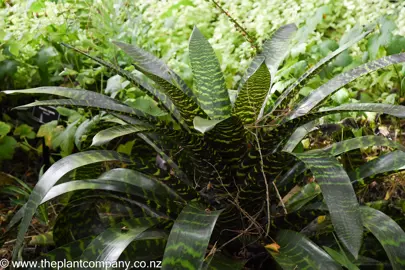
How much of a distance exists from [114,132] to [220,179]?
390 mm

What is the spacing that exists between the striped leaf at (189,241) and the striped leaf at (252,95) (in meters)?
0.34

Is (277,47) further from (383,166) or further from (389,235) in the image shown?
(389,235)

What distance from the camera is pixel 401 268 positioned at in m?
1.39

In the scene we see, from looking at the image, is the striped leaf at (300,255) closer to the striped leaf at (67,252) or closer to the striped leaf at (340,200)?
the striped leaf at (340,200)

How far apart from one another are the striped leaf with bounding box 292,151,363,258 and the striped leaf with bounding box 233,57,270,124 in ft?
0.84

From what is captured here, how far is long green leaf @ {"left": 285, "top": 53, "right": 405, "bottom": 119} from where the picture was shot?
159 centimetres

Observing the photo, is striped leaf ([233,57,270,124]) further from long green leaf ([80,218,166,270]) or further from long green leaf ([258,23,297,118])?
long green leaf ([80,218,166,270])

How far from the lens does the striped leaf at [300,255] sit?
145cm

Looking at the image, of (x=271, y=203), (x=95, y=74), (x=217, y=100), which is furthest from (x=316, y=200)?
(x=95, y=74)

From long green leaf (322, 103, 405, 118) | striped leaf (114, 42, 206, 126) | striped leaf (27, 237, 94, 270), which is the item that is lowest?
striped leaf (27, 237, 94, 270)

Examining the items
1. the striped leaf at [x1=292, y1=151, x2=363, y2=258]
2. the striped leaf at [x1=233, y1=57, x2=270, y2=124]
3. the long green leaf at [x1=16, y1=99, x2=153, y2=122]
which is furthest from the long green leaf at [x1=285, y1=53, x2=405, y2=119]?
the long green leaf at [x1=16, y1=99, x2=153, y2=122]

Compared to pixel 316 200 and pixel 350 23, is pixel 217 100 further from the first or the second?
pixel 350 23

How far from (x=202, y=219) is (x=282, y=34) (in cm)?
76

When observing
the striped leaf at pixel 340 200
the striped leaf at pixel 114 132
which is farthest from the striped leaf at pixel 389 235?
the striped leaf at pixel 114 132
